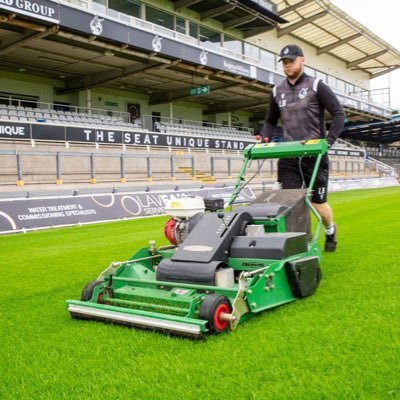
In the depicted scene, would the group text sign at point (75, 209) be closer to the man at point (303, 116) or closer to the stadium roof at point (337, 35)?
the man at point (303, 116)

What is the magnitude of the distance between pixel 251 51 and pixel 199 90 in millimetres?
8980

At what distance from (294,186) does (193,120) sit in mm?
28514

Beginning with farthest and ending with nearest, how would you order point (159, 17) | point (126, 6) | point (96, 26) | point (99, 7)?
point (159, 17), point (126, 6), point (99, 7), point (96, 26)

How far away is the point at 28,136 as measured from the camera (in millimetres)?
15688

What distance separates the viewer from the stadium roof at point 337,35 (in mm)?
33969

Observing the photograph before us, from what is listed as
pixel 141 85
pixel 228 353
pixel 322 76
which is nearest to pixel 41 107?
pixel 141 85

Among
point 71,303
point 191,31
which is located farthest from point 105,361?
point 191,31

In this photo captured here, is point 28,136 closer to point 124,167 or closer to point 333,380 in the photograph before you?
point 124,167

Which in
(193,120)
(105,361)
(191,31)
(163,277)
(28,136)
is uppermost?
(191,31)

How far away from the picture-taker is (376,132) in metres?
54.1

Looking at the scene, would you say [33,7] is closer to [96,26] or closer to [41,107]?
[96,26]

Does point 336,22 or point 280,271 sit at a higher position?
point 336,22

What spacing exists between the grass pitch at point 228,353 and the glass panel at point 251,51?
3058cm

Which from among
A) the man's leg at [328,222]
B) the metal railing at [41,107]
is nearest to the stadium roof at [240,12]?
the metal railing at [41,107]
